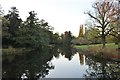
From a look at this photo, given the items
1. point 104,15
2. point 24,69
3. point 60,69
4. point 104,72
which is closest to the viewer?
point 104,72

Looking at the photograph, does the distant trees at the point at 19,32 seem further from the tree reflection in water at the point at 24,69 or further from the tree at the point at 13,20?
the tree reflection in water at the point at 24,69

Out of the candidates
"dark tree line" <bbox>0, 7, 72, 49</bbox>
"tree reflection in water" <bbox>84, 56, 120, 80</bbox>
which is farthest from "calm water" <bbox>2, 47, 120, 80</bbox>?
"dark tree line" <bbox>0, 7, 72, 49</bbox>

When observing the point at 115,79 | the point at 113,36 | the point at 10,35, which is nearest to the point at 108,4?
the point at 113,36

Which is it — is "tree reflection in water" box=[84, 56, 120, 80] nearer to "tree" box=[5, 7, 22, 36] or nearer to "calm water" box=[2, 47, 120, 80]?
"calm water" box=[2, 47, 120, 80]

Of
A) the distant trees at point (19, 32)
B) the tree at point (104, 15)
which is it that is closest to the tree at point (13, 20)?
the distant trees at point (19, 32)

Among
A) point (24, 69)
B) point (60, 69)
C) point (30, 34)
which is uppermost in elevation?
point (30, 34)

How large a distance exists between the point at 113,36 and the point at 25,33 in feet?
84.7

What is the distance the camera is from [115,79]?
19.5m

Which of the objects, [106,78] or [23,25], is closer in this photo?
[106,78]

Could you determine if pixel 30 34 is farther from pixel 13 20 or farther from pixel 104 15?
pixel 104 15

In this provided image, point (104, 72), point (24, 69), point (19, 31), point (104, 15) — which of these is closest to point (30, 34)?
point (19, 31)

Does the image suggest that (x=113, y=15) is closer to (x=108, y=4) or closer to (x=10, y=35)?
(x=108, y=4)

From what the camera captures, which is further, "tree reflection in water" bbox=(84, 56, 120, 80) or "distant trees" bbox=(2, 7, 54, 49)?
"distant trees" bbox=(2, 7, 54, 49)

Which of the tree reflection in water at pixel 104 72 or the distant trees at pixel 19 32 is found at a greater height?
the distant trees at pixel 19 32
